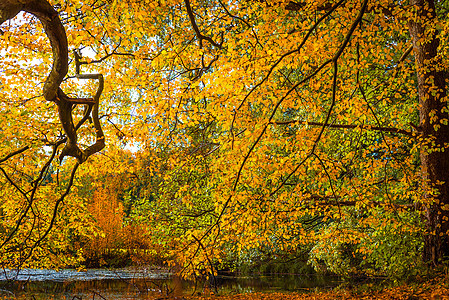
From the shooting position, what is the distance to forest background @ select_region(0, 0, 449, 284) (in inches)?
251

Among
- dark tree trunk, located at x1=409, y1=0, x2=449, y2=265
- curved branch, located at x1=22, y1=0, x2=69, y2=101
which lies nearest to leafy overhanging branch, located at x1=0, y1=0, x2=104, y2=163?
curved branch, located at x1=22, y1=0, x2=69, y2=101

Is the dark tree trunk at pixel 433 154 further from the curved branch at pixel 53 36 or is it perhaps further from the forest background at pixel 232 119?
the curved branch at pixel 53 36

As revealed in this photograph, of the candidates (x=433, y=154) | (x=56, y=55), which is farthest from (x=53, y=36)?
(x=433, y=154)

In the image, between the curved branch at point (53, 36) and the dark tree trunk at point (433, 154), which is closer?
the curved branch at point (53, 36)

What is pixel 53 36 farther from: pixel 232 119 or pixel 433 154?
pixel 433 154

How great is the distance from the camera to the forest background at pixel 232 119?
6363 millimetres

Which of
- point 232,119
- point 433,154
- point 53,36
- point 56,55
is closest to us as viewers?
point 53,36

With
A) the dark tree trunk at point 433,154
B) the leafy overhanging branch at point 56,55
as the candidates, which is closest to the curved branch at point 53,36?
the leafy overhanging branch at point 56,55

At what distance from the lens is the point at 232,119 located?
620cm

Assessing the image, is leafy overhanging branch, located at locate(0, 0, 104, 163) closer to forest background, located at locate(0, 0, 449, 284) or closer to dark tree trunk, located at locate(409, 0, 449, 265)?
forest background, located at locate(0, 0, 449, 284)

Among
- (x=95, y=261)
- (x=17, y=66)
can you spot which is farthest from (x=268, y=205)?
(x=95, y=261)

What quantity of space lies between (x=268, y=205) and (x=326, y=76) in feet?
9.90

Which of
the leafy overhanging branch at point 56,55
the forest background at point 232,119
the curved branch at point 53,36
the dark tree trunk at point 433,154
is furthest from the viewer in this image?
the dark tree trunk at point 433,154

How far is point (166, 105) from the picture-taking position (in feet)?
22.0
